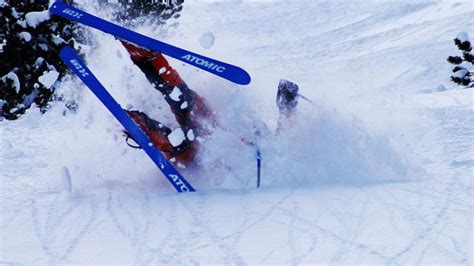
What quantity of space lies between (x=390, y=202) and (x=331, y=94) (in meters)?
1.73

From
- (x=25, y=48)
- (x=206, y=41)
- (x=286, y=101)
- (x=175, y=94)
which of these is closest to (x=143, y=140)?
(x=175, y=94)

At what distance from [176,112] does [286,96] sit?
1.04 metres

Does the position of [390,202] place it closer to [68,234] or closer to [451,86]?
[68,234]

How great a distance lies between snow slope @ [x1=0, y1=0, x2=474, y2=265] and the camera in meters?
3.54

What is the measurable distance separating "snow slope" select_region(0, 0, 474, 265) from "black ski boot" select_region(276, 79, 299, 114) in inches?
6.5

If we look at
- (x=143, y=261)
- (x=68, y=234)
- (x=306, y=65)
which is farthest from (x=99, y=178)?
(x=306, y=65)

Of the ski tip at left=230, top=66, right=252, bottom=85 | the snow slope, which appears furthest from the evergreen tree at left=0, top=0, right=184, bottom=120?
the ski tip at left=230, top=66, right=252, bottom=85

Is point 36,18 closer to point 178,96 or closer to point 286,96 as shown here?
point 178,96

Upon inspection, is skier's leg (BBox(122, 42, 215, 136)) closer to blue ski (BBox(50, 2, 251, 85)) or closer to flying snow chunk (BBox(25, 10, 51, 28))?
blue ski (BBox(50, 2, 251, 85))

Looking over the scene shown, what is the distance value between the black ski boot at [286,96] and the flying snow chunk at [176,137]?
0.96 m

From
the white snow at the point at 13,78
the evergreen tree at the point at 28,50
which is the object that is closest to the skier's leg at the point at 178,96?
the evergreen tree at the point at 28,50

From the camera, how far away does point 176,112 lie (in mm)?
5117

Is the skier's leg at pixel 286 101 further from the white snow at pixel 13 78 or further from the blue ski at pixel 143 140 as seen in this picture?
the white snow at pixel 13 78

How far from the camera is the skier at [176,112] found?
4996 millimetres
